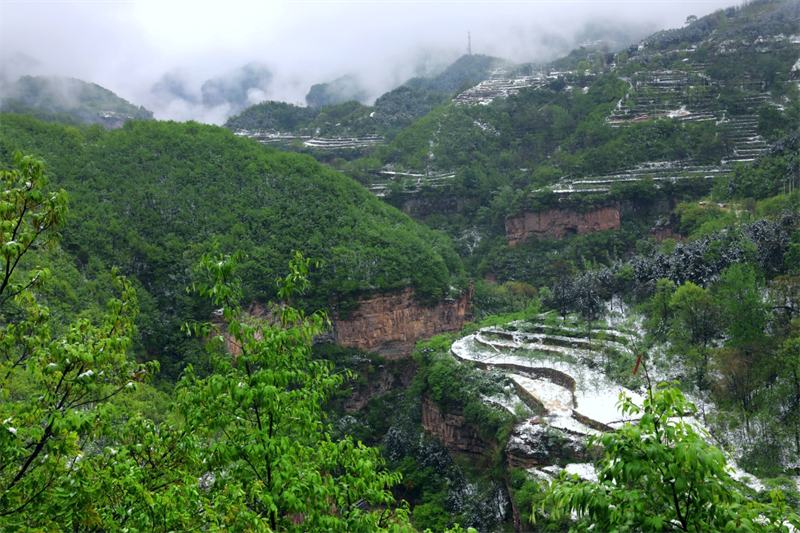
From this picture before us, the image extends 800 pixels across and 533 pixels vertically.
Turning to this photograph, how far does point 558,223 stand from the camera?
5966 cm

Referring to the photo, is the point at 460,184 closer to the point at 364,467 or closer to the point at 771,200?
the point at 771,200

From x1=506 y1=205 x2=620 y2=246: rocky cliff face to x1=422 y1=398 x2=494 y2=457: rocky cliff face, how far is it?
100 ft

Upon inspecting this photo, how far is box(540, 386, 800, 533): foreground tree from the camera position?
505 centimetres

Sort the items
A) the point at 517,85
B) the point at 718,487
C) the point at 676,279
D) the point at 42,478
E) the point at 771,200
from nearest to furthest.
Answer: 1. the point at 718,487
2. the point at 42,478
3. the point at 676,279
4. the point at 771,200
5. the point at 517,85

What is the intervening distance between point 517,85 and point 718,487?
90.5 meters

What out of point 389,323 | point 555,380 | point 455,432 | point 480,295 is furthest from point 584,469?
point 480,295

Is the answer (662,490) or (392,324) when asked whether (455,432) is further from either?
(662,490)

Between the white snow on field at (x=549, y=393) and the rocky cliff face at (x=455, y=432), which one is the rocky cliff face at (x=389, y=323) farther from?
the white snow on field at (x=549, y=393)

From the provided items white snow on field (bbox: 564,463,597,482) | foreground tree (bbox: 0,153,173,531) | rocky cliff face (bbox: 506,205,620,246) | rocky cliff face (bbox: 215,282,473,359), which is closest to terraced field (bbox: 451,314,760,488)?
white snow on field (bbox: 564,463,597,482)

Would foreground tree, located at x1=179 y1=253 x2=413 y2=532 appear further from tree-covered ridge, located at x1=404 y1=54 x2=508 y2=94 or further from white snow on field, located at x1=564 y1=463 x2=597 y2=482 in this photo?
tree-covered ridge, located at x1=404 y1=54 x2=508 y2=94

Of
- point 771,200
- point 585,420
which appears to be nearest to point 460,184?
point 771,200

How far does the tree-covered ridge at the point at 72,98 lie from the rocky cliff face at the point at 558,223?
254 feet

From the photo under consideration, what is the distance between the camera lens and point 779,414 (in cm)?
2097

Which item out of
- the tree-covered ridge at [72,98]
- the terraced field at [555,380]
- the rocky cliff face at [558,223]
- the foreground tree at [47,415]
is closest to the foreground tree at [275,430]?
the foreground tree at [47,415]
